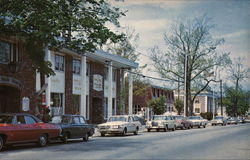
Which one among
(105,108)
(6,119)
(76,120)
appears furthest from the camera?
(105,108)

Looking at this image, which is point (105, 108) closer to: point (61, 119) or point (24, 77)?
A: point (24, 77)

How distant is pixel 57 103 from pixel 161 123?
8344 millimetres

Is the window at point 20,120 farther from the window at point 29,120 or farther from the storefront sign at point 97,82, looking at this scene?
the storefront sign at point 97,82

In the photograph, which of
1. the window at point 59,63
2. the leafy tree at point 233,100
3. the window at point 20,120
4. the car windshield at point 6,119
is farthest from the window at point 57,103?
the leafy tree at point 233,100

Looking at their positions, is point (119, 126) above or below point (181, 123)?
above

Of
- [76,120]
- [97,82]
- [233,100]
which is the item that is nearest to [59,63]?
[97,82]

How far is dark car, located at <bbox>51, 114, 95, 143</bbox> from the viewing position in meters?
20.1

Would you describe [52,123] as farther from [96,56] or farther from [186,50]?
[186,50]

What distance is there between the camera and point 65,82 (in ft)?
111

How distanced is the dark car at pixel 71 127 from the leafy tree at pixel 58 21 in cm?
366

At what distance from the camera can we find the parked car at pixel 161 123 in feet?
107

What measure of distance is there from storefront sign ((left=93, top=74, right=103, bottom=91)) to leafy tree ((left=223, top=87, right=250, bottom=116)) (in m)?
58.2

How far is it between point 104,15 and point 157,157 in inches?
331

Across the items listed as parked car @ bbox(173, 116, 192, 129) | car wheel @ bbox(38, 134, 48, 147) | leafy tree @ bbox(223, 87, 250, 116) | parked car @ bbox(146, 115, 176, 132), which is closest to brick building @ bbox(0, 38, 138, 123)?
car wheel @ bbox(38, 134, 48, 147)
